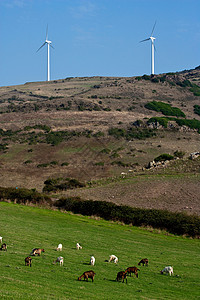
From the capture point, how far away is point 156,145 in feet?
340

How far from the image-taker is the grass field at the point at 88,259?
16.5m

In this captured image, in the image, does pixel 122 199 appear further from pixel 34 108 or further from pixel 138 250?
pixel 34 108

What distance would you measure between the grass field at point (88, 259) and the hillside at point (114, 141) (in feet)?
50.1

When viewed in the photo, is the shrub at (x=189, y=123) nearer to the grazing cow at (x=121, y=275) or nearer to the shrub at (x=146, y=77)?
the shrub at (x=146, y=77)

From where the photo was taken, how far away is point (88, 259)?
78.4ft

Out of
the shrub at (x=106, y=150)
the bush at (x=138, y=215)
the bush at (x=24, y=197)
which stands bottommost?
the bush at (x=138, y=215)

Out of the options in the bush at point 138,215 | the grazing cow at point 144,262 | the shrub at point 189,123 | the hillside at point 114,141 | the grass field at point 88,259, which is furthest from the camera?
the shrub at point 189,123

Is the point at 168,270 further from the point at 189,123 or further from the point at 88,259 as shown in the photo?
the point at 189,123

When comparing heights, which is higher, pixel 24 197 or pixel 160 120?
pixel 160 120

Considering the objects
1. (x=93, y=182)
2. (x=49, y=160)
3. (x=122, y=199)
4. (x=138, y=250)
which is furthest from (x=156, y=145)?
(x=138, y=250)

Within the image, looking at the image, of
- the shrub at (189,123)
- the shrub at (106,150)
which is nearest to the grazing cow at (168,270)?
the shrub at (106,150)

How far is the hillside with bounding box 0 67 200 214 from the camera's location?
199 ft

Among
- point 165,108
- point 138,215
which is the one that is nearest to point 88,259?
point 138,215

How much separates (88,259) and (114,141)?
84.5 meters
